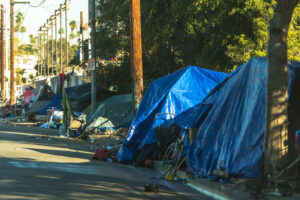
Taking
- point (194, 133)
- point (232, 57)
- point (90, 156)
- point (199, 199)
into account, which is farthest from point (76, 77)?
point (199, 199)

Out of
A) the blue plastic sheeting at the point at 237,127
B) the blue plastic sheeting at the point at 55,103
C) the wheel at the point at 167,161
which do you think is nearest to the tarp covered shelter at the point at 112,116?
the wheel at the point at 167,161

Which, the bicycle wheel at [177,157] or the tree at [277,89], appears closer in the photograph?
the tree at [277,89]

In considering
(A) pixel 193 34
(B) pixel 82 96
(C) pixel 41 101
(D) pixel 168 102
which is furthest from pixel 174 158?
(C) pixel 41 101

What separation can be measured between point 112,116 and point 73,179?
14.5m

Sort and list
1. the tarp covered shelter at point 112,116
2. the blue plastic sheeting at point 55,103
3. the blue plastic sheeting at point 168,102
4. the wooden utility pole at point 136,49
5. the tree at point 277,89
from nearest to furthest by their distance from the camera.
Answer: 1. the tree at point 277,89
2. the blue plastic sheeting at point 168,102
3. the wooden utility pole at point 136,49
4. the tarp covered shelter at point 112,116
5. the blue plastic sheeting at point 55,103

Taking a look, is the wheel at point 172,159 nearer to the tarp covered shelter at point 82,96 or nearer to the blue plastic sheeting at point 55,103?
the tarp covered shelter at point 82,96

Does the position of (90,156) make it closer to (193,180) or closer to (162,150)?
(162,150)

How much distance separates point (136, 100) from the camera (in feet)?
59.3

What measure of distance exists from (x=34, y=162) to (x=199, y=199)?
5408 millimetres

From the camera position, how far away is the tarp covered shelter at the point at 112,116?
2397 cm

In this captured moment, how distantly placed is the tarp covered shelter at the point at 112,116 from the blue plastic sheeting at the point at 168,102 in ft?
26.3

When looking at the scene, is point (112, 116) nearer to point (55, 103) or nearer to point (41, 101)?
point (55, 103)

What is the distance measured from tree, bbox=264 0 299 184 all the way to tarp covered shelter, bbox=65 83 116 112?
70.0 ft

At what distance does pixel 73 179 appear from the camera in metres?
10.3
